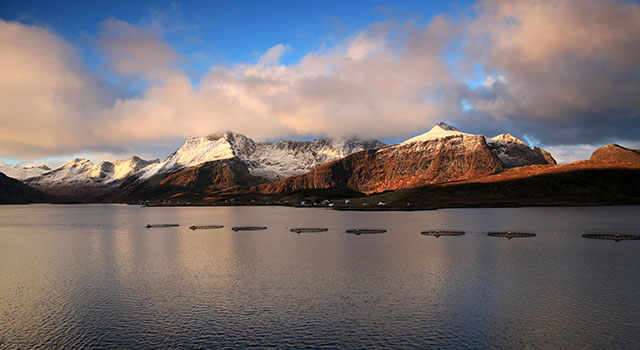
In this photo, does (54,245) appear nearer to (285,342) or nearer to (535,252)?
(285,342)

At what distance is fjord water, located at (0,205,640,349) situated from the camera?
25.3 metres

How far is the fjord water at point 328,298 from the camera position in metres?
25.3

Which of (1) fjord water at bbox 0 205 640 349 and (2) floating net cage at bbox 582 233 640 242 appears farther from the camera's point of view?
(2) floating net cage at bbox 582 233 640 242

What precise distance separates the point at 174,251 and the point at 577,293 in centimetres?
5434

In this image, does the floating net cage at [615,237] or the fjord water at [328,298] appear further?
the floating net cage at [615,237]

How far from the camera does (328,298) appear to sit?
34062mm

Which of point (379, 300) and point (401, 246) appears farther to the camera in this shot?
point (401, 246)

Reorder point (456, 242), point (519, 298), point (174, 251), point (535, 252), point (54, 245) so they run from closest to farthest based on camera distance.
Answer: point (519, 298), point (535, 252), point (174, 251), point (456, 242), point (54, 245)

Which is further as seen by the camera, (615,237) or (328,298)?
(615,237)

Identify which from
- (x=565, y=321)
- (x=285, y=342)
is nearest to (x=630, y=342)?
(x=565, y=321)

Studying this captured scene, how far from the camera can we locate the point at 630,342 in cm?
2364

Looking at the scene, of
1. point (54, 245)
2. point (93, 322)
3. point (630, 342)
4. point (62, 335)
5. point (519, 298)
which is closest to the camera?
point (630, 342)

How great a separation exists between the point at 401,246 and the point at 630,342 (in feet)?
138

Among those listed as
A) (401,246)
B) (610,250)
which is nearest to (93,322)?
(401,246)
